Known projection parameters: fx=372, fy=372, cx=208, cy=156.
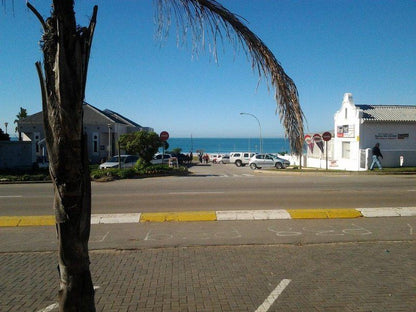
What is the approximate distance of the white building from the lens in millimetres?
28562

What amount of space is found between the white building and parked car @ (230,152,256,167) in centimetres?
1743

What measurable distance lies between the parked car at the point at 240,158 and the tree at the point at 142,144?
23.2 m

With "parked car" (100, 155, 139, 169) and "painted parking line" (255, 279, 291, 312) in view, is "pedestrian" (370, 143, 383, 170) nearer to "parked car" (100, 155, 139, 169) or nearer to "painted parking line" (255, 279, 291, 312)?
"parked car" (100, 155, 139, 169)

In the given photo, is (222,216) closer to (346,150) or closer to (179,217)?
(179,217)

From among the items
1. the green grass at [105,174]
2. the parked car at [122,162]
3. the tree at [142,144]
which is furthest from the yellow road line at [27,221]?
the parked car at [122,162]

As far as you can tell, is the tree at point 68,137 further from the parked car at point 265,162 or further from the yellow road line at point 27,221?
the parked car at point 265,162

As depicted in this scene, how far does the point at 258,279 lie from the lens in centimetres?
531

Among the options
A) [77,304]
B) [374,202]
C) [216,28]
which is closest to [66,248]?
[77,304]

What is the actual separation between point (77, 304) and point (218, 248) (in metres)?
4.31

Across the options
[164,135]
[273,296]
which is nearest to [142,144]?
[164,135]

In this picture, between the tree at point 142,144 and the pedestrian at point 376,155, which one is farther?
the pedestrian at point 376,155

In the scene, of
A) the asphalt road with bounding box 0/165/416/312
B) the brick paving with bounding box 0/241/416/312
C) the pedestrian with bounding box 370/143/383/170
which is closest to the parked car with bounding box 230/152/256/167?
the pedestrian with bounding box 370/143/383/170

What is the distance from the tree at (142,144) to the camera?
81.1ft

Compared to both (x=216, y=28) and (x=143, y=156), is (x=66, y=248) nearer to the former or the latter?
(x=216, y=28)
